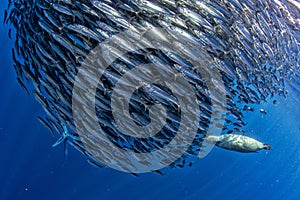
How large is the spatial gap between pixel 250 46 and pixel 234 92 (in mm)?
1159

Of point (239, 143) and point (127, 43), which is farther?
point (239, 143)

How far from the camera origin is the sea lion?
7.81 metres

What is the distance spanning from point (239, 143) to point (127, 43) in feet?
16.3

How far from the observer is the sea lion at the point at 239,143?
25.6ft

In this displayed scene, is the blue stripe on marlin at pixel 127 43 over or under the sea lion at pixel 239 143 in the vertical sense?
over

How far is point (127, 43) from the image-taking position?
14.9 ft

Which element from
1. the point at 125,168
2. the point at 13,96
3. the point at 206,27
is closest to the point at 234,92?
the point at 206,27

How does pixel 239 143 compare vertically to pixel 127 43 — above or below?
below

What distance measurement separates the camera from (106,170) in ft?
52.1

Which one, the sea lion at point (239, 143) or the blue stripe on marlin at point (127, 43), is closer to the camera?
the blue stripe on marlin at point (127, 43)

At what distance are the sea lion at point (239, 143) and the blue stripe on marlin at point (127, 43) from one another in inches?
68.9

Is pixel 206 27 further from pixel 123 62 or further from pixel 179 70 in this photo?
pixel 123 62

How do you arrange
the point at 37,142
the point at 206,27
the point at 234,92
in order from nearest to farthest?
the point at 206,27
the point at 234,92
the point at 37,142

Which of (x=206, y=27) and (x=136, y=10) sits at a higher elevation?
(x=136, y=10)
